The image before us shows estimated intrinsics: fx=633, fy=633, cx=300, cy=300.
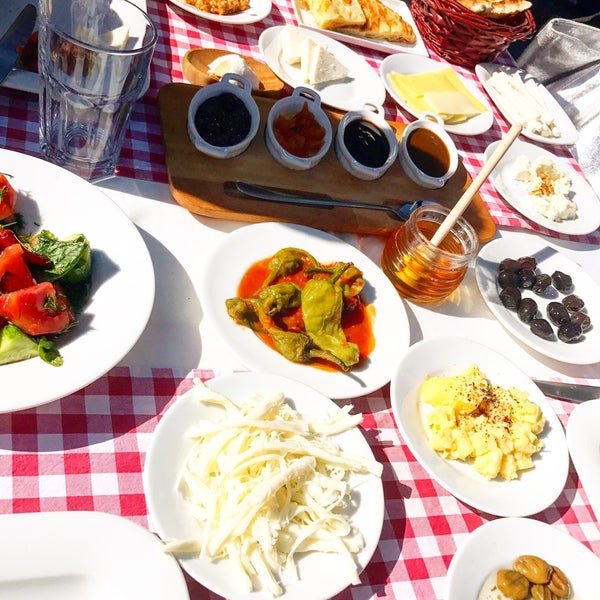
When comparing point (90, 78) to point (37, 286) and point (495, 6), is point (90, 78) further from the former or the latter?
point (495, 6)

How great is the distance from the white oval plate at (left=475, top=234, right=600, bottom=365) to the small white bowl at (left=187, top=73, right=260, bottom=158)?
3.03ft

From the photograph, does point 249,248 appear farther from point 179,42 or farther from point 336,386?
point 179,42

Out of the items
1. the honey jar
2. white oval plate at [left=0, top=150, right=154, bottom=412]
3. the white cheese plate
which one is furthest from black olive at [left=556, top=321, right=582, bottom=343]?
the white cheese plate

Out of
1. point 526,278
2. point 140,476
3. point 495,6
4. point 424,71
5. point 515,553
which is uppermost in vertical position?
point 495,6

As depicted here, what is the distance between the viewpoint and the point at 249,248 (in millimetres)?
1932

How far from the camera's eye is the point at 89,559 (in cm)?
112

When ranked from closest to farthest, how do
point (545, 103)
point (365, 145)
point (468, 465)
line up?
1. point (468, 465)
2. point (365, 145)
3. point (545, 103)

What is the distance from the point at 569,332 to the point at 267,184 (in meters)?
1.15

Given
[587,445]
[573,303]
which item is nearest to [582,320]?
[573,303]

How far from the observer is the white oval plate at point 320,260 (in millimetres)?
1677

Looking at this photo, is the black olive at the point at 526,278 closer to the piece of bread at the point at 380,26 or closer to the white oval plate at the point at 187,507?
the white oval plate at the point at 187,507

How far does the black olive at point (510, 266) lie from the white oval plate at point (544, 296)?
0.09ft

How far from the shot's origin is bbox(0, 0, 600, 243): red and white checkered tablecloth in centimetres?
203

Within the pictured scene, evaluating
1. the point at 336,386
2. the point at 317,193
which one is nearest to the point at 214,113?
the point at 317,193
